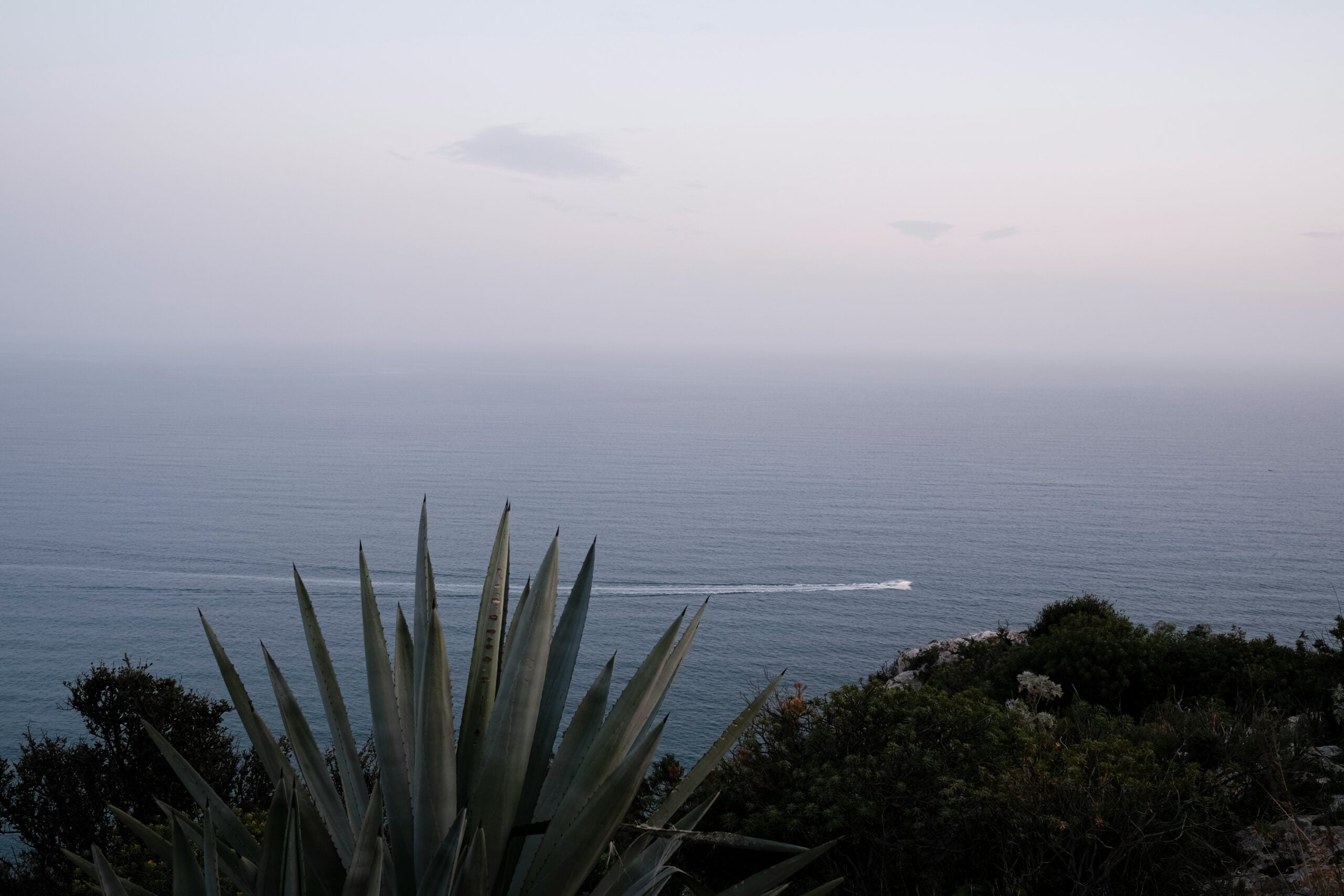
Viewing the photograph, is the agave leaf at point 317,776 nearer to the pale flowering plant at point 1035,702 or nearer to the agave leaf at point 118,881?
the agave leaf at point 118,881

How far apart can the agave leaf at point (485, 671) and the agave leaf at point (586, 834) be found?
1.05ft

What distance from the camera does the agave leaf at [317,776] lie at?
2707mm

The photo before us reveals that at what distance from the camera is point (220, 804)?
269cm

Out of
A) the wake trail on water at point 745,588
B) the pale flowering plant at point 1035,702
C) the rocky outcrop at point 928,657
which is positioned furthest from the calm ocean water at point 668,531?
the pale flowering plant at point 1035,702

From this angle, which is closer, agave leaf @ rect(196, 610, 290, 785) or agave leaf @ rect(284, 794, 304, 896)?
agave leaf @ rect(284, 794, 304, 896)

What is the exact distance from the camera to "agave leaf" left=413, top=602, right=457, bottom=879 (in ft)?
8.00

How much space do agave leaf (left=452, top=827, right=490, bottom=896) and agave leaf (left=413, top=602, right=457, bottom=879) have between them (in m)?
0.20

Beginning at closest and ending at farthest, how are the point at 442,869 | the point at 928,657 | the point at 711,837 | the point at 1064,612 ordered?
the point at 442,869 → the point at 711,837 → the point at 1064,612 → the point at 928,657

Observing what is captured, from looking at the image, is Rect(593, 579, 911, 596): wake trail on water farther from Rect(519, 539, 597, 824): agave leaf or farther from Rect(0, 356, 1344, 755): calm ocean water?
Rect(519, 539, 597, 824): agave leaf

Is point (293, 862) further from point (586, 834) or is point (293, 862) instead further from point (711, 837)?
point (711, 837)

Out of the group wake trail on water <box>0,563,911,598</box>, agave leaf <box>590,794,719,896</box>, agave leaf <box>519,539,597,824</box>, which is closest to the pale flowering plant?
agave leaf <box>590,794,719,896</box>


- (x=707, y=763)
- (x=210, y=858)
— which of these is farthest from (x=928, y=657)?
(x=210, y=858)

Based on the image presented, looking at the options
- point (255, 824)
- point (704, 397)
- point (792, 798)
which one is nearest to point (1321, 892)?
point (792, 798)

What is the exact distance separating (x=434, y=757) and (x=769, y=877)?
108cm
